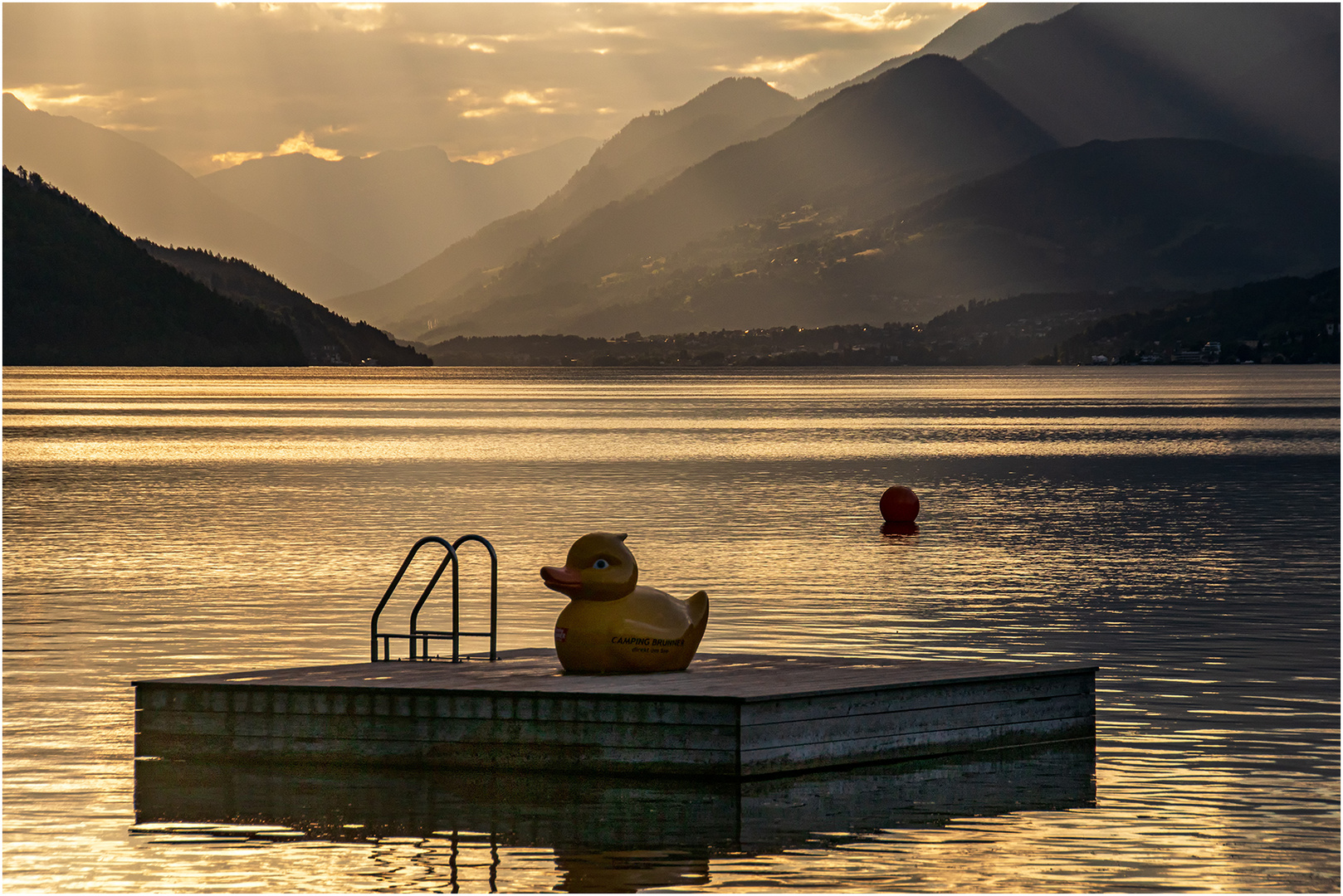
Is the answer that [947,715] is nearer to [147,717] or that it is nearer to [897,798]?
[897,798]

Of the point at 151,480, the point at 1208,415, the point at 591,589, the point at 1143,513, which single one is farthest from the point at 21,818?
the point at 1208,415

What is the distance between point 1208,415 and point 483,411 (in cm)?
7220

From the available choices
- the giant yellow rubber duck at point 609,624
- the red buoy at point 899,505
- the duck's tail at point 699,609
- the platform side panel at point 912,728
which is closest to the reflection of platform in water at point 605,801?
the platform side panel at point 912,728

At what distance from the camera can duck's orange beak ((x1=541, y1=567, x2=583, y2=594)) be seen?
21.0 metres

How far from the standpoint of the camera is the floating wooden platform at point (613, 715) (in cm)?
1941

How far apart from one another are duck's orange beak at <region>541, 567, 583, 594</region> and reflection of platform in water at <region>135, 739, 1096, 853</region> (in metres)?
2.29

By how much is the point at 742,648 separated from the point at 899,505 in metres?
28.4

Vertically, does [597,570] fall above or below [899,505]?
below

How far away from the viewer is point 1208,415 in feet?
571

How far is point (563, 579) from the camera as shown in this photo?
2109 cm

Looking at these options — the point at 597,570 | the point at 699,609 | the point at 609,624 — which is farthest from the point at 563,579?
the point at 699,609

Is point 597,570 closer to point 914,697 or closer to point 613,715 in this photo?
point 613,715

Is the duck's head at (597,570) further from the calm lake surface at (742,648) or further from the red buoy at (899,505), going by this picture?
the red buoy at (899,505)

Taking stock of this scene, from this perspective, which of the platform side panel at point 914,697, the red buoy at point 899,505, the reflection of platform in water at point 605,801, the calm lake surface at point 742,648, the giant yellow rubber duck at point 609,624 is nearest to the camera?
the calm lake surface at point 742,648
